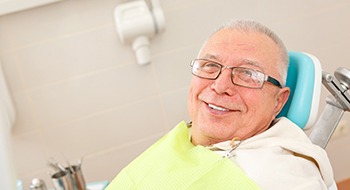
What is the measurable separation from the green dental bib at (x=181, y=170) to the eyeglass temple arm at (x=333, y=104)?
1.51 ft

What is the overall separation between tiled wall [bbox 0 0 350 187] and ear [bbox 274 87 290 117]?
863mm

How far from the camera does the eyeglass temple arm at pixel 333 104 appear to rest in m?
1.48

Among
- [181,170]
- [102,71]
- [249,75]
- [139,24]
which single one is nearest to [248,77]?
[249,75]

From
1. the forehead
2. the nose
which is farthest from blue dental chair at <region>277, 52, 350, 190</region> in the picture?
the nose

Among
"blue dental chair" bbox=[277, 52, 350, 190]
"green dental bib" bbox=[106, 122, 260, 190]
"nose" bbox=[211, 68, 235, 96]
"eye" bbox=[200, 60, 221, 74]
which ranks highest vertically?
"eye" bbox=[200, 60, 221, 74]

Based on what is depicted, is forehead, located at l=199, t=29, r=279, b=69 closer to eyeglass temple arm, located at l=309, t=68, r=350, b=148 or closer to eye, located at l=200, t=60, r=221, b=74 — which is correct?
eye, located at l=200, t=60, r=221, b=74

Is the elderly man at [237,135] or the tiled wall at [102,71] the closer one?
the elderly man at [237,135]

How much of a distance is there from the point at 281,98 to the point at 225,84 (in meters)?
0.21

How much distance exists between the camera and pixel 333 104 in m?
1.58

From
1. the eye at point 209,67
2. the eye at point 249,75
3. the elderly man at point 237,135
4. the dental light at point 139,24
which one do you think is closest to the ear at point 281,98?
the elderly man at point 237,135

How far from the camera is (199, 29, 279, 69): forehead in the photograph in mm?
1365

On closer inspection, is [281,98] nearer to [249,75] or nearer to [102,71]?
[249,75]

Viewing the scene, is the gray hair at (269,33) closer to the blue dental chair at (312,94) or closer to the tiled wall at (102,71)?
the blue dental chair at (312,94)

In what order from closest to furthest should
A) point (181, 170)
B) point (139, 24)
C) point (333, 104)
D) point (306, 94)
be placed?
point (181, 170) → point (306, 94) → point (333, 104) → point (139, 24)
